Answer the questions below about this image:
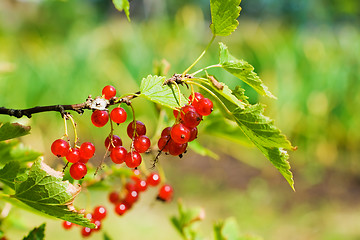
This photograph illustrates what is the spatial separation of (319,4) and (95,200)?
35.1ft

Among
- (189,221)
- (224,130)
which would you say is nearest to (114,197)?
(189,221)

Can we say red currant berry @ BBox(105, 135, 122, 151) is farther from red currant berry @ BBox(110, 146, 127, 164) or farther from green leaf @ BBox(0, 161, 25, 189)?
green leaf @ BBox(0, 161, 25, 189)

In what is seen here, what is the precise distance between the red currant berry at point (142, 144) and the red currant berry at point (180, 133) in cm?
5

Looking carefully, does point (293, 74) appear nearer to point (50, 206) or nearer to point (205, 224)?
point (205, 224)

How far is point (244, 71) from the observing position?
61cm

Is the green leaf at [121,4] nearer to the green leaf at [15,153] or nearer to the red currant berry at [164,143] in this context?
the red currant berry at [164,143]

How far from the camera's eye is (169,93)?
23.5 inches

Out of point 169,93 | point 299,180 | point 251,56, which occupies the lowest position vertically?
point 299,180

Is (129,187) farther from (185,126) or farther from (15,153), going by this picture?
(185,126)

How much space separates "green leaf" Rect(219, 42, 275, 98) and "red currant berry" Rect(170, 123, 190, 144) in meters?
0.11

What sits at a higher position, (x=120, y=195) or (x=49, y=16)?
(x=120, y=195)

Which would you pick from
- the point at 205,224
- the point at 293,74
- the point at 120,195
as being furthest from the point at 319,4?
the point at 120,195

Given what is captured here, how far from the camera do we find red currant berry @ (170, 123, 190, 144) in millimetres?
586

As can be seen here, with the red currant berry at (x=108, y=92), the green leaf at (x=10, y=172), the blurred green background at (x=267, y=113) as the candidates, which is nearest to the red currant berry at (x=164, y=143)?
the red currant berry at (x=108, y=92)
